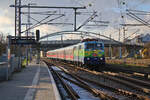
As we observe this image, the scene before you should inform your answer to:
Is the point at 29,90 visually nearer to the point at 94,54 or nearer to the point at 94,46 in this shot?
the point at 94,54

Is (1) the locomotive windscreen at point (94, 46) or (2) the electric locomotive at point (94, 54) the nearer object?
(2) the electric locomotive at point (94, 54)

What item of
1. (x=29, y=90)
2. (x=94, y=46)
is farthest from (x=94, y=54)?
(x=29, y=90)

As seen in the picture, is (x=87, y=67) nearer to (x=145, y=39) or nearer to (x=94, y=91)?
(x=94, y=91)

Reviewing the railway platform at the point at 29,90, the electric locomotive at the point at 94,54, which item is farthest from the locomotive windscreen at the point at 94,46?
the railway platform at the point at 29,90

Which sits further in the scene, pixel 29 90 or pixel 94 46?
pixel 94 46

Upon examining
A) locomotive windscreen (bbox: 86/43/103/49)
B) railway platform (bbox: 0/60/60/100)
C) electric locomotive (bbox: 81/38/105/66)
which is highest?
locomotive windscreen (bbox: 86/43/103/49)

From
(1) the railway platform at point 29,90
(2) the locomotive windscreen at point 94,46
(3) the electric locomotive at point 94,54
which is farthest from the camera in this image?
(2) the locomotive windscreen at point 94,46

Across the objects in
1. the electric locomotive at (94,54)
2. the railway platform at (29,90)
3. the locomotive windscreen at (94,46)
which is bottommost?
the railway platform at (29,90)

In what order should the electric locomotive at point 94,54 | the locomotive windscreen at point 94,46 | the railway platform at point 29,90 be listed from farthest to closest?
the locomotive windscreen at point 94,46, the electric locomotive at point 94,54, the railway platform at point 29,90

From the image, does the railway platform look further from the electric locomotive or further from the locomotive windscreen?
the locomotive windscreen

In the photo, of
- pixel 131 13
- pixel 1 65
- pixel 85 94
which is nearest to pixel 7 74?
pixel 1 65

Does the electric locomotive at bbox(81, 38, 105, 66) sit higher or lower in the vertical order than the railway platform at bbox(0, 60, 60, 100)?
higher

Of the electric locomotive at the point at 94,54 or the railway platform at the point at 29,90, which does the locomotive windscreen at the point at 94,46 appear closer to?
the electric locomotive at the point at 94,54

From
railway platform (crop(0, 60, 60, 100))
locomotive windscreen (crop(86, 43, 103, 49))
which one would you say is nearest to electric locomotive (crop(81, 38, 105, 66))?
locomotive windscreen (crop(86, 43, 103, 49))
